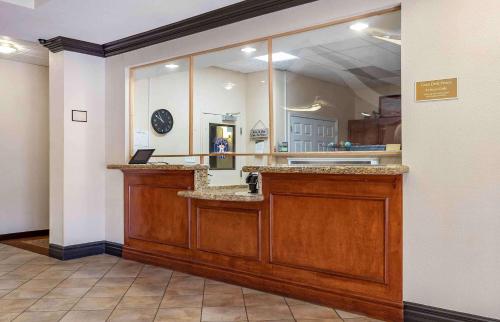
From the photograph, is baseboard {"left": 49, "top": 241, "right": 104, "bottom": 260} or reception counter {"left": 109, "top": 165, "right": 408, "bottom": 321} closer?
reception counter {"left": 109, "top": 165, "right": 408, "bottom": 321}

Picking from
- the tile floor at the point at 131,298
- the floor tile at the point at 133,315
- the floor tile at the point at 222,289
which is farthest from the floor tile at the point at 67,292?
the floor tile at the point at 222,289

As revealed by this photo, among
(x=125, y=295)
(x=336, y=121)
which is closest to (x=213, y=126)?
(x=336, y=121)

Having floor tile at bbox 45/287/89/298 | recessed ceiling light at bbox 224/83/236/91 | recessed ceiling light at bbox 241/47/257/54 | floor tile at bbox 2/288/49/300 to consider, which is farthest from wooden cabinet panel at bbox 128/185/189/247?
recessed ceiling light at bbox 224/83/236/91

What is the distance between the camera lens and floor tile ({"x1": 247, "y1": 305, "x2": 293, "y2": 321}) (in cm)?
306

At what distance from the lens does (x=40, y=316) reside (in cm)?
312

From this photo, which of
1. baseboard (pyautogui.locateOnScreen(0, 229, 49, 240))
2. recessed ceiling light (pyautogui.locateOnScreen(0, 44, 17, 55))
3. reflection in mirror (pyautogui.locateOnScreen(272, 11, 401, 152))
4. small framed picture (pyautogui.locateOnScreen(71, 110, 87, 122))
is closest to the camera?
reflection in mirror (pyautogui.locateOnScreen(272, 11, 401, 152))

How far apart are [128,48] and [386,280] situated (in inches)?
149

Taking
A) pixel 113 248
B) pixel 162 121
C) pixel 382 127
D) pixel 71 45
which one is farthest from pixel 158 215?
pixel 382 127

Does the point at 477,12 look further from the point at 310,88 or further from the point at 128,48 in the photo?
the point at 128,48

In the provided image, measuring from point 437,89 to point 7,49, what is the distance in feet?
17.5

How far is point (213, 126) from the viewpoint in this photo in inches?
255

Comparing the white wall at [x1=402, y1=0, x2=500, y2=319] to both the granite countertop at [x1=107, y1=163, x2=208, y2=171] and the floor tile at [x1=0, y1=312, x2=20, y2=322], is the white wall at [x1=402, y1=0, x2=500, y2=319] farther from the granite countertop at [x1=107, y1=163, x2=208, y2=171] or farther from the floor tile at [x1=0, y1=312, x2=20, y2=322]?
the floor tile at [x1=0, y1=312, x2=20, y2=322]

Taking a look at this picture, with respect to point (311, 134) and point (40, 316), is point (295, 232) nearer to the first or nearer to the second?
point (311, 134)

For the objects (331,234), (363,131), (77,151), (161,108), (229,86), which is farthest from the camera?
(229,86)
